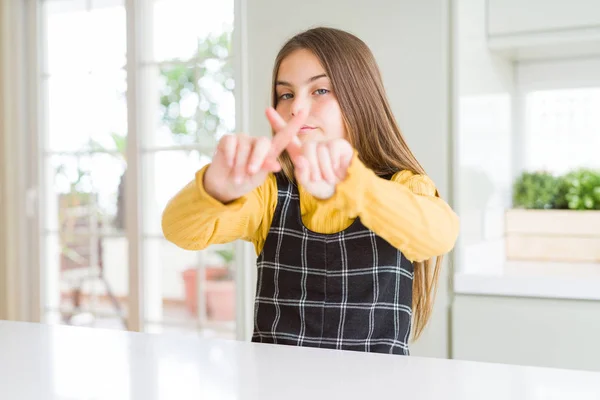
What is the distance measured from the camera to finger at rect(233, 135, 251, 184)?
0.82 metres

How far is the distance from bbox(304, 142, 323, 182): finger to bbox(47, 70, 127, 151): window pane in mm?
2313

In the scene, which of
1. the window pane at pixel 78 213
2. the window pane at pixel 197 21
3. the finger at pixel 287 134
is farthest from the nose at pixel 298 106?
the window pane at pixel 78 213

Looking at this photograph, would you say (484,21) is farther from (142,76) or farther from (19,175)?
(19,175)

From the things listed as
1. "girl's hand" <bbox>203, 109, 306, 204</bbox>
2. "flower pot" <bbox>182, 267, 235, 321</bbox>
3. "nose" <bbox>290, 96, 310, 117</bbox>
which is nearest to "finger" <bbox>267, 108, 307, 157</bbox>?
"girl's hand" <bbox>203, 109, 306, 204</bbox>

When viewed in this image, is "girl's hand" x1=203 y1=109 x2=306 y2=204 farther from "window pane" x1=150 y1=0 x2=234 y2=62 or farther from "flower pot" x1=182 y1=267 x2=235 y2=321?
"flower pot" x1=182 y1=267 x2=235 y2=321

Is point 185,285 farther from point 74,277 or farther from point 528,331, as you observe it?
point 528,331

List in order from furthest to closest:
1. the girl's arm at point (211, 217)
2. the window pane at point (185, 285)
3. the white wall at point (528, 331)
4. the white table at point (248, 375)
A: the window pane at point (185, 285)
the white wall at point (528, 331)
the girl's arm at point (211, 217)
the white table at point (248, 375)

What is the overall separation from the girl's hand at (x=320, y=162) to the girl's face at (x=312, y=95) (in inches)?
10.4

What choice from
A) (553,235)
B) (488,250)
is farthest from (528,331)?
(553,235)

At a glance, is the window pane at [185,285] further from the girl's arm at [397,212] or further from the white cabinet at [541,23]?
the girl's arm at [397,212]

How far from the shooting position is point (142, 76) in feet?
8.44

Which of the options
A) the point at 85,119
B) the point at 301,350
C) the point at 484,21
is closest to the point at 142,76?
the point at 85,119

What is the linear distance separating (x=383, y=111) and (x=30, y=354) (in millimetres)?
716

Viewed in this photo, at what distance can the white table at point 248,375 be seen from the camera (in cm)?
69
